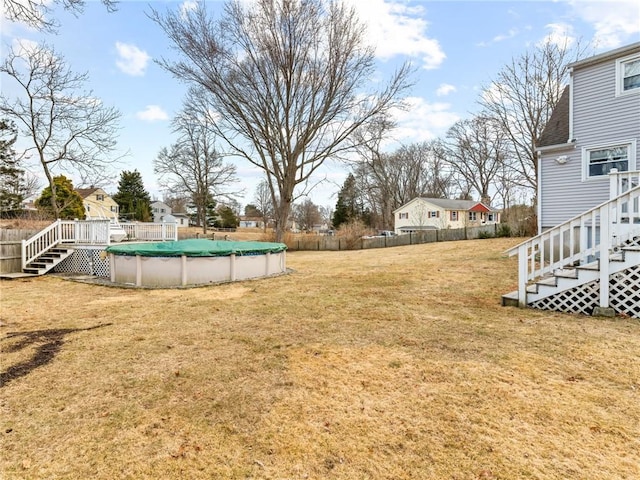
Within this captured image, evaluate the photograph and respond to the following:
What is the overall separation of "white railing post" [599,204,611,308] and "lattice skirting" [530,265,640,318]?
Result: 0.12m

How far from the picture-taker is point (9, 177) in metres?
20.4

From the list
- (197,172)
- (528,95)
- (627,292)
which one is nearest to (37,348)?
(627,292)

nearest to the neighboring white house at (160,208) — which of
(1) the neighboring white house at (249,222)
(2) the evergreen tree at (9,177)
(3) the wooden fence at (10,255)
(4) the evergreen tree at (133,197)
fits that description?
(1) the neighboring white house at (249,222)

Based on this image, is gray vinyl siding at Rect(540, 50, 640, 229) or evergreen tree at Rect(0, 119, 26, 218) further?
evergreen tree at Rect(0, 119, 26, 218)

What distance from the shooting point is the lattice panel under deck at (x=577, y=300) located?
17.8ft

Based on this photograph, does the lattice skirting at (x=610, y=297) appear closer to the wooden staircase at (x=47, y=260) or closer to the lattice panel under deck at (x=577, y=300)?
the lattice panel under deck at (x=577, y=300)

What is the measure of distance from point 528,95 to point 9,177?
31497mm

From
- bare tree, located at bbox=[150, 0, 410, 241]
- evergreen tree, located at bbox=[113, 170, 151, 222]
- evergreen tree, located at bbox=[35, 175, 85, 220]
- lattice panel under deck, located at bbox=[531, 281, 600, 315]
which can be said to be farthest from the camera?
evergreen tree, located at bbox=[113, 170, 151, 222]

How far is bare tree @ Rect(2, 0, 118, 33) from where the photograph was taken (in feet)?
18.7

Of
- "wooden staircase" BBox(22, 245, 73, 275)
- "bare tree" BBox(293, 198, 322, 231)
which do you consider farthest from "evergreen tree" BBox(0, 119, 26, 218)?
"bare tree" BBox(293, 198, 322, 231)

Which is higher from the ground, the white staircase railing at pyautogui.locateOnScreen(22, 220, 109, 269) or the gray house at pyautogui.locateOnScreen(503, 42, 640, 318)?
the gray house at pyautogui.locateOnScreen(503, 42, 640, 318)

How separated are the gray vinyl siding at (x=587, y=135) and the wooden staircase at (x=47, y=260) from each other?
16044 mm

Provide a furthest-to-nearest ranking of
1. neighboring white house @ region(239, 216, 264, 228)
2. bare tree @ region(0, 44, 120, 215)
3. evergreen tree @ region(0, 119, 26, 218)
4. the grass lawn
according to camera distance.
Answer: neighboring white house @ region(239, 216, 264, 228)
evergreen tree @ region(0, 119, 26, 218)
bare tree @ region(0, 44, 120, 215)
the grass lawn

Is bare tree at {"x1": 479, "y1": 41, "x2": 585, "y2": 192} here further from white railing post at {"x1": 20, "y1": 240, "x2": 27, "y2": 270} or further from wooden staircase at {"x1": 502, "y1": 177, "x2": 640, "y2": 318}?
white railing post at {"x1": 20, "y1": 240, "x2": 27, "y2": 270}
